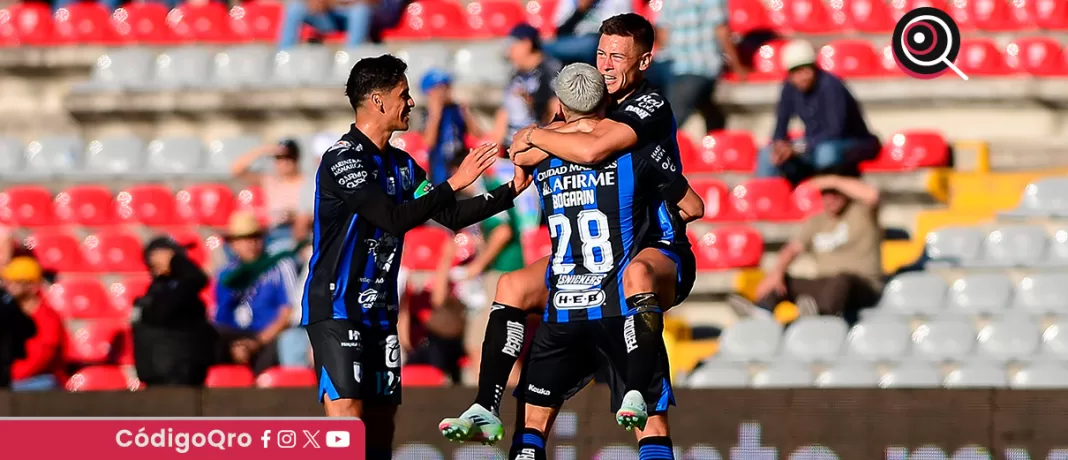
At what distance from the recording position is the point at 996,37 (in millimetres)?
14258

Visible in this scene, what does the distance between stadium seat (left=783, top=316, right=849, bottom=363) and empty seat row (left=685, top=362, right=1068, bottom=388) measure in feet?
0.36

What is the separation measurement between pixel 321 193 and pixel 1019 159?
285 inches

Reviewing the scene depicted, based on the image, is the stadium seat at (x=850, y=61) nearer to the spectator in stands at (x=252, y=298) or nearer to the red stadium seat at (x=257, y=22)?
the spectator in stands at (x=252, y=298)

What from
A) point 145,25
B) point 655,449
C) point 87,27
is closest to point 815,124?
point 655,449

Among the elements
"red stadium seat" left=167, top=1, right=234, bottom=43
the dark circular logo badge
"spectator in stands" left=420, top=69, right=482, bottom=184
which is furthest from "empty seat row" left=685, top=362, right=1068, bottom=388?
"red stadium seat" left=167, top=1, right=234, bottom=43

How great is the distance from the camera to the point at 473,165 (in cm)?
720

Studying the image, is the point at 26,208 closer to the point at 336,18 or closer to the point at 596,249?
the point at 336,18

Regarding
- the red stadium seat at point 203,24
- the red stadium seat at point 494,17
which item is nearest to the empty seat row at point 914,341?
the red stadium seat at point 494,17

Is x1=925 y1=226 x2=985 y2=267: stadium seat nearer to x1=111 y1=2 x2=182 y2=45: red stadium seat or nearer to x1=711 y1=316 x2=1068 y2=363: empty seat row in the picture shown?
x1=711 y1=316 x2=1068 y2=363: empty seat row

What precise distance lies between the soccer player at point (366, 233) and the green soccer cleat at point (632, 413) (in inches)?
39.6

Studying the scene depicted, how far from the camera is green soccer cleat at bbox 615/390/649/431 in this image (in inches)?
264

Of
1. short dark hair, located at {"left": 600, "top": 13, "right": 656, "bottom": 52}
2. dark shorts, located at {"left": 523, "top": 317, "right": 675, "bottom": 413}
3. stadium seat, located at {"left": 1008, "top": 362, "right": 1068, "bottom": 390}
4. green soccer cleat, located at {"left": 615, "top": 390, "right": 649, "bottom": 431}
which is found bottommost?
stadium seat, located at {"left": 1008, "top": 362, "right": 1068, "bottom": 390}

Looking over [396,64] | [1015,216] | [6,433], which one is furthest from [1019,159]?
[6,433]

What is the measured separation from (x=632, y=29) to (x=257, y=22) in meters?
9.93
